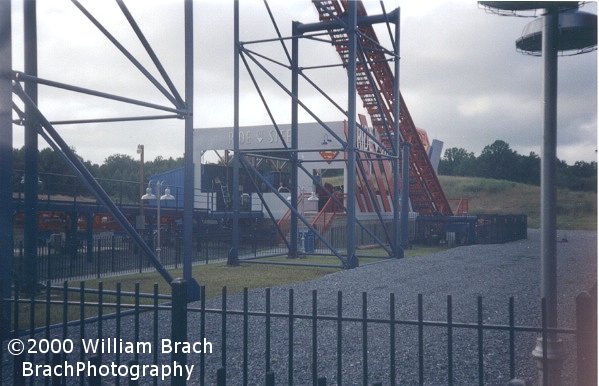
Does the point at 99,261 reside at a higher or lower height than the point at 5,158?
lower

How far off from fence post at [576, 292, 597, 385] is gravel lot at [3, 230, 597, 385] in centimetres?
266

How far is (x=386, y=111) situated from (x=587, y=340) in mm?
23461

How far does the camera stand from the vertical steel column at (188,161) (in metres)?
10.4

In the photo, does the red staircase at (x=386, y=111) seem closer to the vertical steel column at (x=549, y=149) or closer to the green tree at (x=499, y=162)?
the vertical steel column at (x=549, y=149)

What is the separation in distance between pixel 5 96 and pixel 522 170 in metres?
58.3

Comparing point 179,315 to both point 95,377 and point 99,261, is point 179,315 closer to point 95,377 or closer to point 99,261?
point 95,377

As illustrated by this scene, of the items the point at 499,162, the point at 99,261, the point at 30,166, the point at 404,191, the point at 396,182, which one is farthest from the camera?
the point at 499,162

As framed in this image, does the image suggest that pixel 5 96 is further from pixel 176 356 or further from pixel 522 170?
pixel 522 170

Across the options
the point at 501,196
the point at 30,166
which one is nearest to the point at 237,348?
the point at 30,166

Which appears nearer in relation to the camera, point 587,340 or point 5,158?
point 587,340

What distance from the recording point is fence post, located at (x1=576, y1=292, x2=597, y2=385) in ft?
11.2

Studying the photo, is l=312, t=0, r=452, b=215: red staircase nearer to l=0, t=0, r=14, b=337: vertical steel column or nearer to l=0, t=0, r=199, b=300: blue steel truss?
l=0, t=0, r=199, b=300: blue steel truss

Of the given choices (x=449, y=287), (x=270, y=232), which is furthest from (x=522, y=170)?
(x=449, y=287)

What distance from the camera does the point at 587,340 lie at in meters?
3.42
